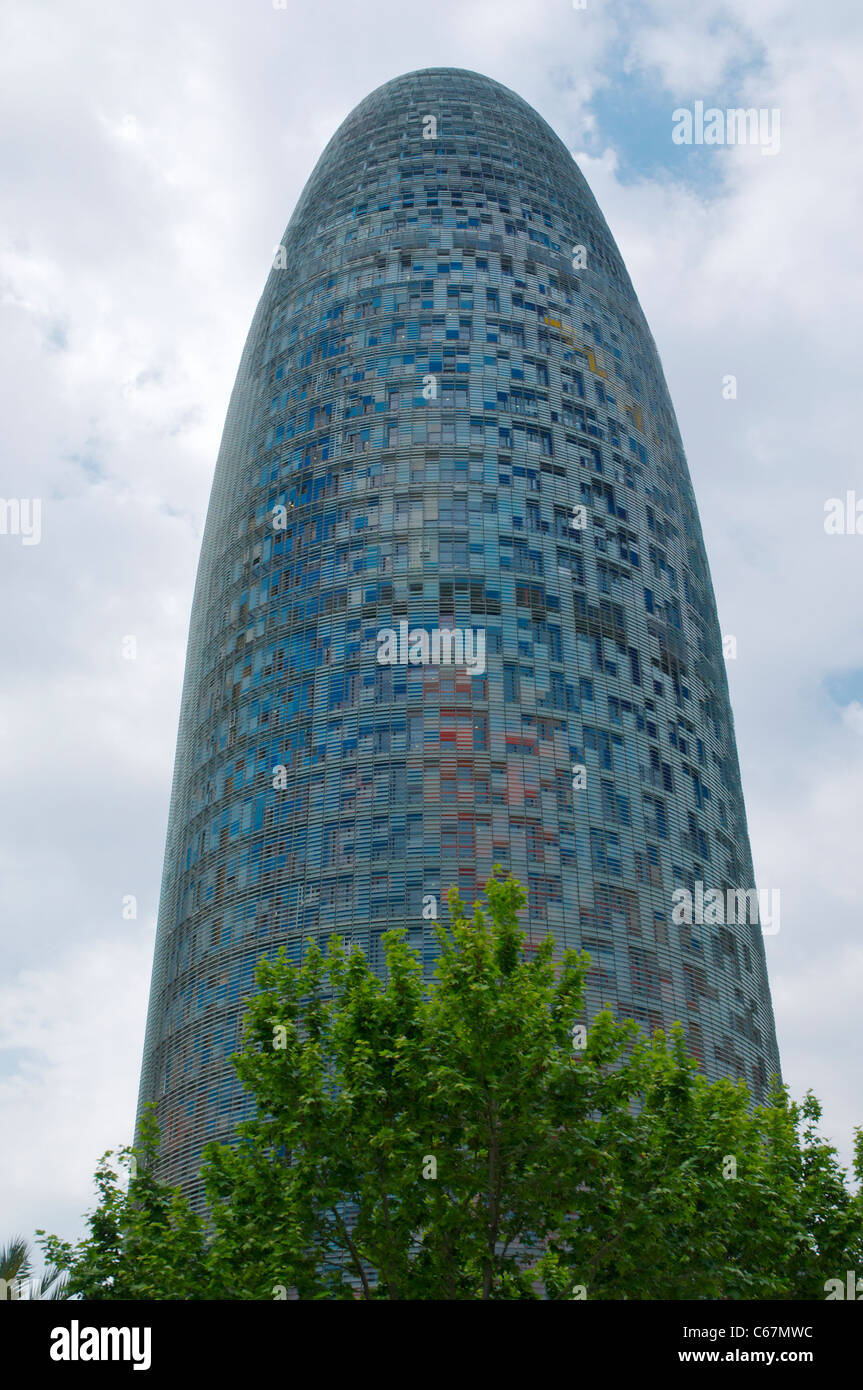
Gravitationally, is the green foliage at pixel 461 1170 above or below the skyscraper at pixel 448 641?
below

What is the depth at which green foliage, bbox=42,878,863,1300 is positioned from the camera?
33125 millimetres

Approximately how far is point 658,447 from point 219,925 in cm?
4808

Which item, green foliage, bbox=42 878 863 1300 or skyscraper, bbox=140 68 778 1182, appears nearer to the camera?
green foliage, bbox=42 878 863 1300

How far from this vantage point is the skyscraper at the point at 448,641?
76188 millimetres

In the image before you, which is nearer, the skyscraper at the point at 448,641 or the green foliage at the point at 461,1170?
the green foliage at the point at 461,1170

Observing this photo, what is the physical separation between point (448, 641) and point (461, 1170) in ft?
167

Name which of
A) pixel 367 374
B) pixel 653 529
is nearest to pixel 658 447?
pixel 653 529

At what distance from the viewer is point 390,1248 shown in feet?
111

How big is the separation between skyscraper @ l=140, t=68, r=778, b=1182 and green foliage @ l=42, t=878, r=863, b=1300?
120 ft

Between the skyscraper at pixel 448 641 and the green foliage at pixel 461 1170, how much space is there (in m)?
36.5

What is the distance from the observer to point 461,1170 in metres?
33.3

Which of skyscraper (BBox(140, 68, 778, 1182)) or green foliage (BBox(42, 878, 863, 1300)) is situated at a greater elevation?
skyscraper (BBox(140, 68, 778, 1182))
